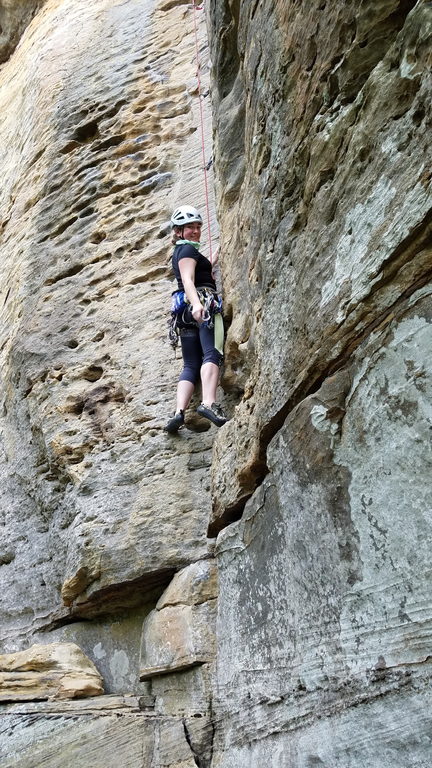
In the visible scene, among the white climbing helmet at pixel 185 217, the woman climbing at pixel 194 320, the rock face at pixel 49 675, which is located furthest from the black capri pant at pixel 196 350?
the rock face at pixel 49 675

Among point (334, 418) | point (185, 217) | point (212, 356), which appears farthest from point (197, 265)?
point (334, 418)

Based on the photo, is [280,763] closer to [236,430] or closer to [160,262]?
[236,430]

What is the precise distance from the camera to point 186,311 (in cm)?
496

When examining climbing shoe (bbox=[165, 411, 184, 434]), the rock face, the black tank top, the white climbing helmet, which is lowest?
the rock face

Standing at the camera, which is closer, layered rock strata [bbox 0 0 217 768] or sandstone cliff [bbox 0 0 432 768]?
sandstone cliff [bbox 0 0 432 768]

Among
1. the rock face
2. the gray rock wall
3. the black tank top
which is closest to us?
the gray rock wall

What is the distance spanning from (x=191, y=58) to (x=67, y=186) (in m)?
1.67

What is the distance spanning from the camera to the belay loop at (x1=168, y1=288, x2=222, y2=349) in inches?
189

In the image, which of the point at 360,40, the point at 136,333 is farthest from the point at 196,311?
the point at 360,40

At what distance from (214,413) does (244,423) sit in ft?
2.55

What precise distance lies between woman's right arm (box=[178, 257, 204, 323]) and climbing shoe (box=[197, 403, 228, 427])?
1.78ft

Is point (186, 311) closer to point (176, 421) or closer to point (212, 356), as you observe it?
point (212, 356)

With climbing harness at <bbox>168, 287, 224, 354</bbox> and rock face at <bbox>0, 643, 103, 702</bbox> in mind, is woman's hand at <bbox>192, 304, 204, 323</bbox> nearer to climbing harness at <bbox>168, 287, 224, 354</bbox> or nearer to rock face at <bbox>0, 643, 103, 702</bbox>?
climbing harness at <bbox>168, 287, 224, 354</bbox>

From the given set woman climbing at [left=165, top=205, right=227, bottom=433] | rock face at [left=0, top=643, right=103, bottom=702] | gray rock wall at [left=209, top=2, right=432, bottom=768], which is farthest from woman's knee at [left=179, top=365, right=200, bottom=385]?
rock face at [left=0, top=643, right=103, bottom=702]
